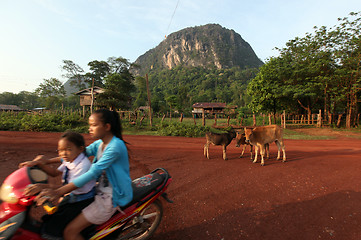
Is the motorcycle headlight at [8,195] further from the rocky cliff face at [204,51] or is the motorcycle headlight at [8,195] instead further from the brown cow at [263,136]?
the rocky cliff face at [204,51]

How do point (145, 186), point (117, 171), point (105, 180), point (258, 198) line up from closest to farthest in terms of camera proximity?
point (117, 171) < point (105, 180) < point (145, 186) < point (258, 198)

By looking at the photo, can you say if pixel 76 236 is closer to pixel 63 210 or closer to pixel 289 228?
pixel 63 210

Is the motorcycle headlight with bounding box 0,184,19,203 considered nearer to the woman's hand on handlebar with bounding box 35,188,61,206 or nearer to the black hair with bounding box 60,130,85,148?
the woman's hand on handlebar with bounding box 35,188,61,206

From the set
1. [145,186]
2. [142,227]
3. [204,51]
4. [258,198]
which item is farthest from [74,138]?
[204,51]

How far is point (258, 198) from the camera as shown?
152 inches

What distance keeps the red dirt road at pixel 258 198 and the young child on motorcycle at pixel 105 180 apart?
51cm

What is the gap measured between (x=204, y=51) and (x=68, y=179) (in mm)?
172947

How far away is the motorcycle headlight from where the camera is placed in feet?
5.52

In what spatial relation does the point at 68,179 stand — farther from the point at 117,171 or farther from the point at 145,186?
the point at 145,186

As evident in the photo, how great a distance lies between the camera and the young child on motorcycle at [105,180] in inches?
72.2

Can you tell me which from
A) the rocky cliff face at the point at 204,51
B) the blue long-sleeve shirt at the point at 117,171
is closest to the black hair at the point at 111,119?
the blue long-sleeve shirt at the point at 117,171

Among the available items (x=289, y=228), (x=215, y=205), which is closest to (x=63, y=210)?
(x=215, y=205)

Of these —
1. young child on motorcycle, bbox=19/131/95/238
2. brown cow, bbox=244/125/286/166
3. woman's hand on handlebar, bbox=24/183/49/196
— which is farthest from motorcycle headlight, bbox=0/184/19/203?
brown cow, bbox=244/125/286/166

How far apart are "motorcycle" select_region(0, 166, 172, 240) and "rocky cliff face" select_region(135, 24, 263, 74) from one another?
151 m
